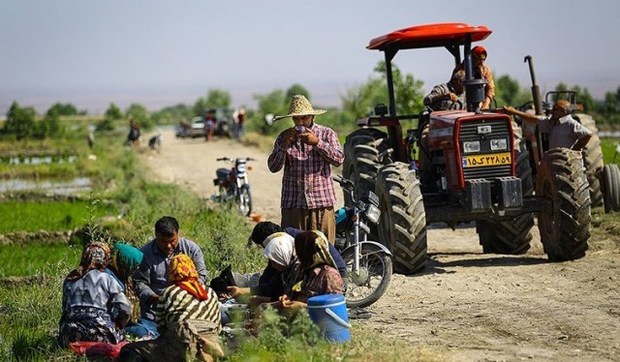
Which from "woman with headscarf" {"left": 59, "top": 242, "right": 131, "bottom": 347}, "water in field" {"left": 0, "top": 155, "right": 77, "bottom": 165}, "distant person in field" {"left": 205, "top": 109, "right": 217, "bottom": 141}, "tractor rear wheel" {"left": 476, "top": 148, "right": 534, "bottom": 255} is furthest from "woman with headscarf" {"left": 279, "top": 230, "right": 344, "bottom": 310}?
"distant person in field" {"left": 205, "top": 109, "right": 217, "bottom": 141}

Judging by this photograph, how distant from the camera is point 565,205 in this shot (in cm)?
1170

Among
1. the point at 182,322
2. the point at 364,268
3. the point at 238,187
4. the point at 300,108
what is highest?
the point at 300,108

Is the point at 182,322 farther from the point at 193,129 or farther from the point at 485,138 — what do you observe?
the point at 193,129

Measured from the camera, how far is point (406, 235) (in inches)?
440

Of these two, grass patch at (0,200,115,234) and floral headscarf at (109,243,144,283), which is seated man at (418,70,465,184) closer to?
floral headscarf at (109,243,144,283)

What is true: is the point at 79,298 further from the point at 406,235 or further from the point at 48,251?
the point at 48,251

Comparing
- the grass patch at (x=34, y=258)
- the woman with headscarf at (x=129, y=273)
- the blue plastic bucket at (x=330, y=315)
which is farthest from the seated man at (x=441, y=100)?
the blue plastic bucket at (x=330, y=315)

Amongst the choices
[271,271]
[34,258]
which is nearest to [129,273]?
[271,271]

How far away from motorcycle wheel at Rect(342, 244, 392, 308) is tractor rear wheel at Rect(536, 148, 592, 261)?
2693 millimetres

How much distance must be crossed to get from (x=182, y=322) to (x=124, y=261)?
3.80 ft

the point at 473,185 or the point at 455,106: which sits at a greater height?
the point at 455,106

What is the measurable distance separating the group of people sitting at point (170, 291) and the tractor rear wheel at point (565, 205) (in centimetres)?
380

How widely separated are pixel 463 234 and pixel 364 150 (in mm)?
2816

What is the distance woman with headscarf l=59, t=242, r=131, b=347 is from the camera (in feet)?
27.1
